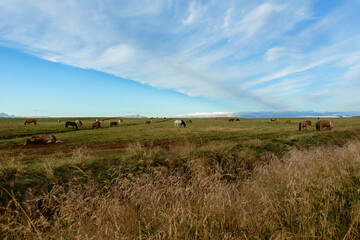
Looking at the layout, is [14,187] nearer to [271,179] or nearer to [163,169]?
[163,169]

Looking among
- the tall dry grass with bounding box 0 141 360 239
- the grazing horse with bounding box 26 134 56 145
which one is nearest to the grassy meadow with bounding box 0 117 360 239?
the tall dry grass with bounding box 0 141 360 239

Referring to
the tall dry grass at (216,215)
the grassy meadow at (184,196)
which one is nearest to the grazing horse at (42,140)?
the grassy meadow at (184,196)

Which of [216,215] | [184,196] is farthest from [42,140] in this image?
[216,215]

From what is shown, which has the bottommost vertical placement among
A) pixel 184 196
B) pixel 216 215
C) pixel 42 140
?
pixel 42 140

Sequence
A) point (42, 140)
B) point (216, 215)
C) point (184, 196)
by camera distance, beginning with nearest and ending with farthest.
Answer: point (216, 215) < point (184, 196) < point (42, 140)

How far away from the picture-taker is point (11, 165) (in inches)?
308

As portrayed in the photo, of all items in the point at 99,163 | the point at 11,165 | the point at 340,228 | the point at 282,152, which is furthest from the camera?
the point at 282,152

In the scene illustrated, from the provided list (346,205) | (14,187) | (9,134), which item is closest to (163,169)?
(14,187)

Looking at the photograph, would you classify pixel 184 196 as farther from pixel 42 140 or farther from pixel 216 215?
pixel 42 140

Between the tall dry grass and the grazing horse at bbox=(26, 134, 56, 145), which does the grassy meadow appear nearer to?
the tall dry grass

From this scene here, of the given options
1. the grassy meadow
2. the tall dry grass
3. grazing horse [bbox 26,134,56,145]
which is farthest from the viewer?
grazing horse [bbox 26,134,56,145]

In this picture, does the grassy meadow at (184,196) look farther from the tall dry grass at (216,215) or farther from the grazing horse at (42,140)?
the grazing horse at (42,140)

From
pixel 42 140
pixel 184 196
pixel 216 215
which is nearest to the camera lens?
pixel 216 215

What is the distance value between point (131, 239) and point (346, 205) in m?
4.57
